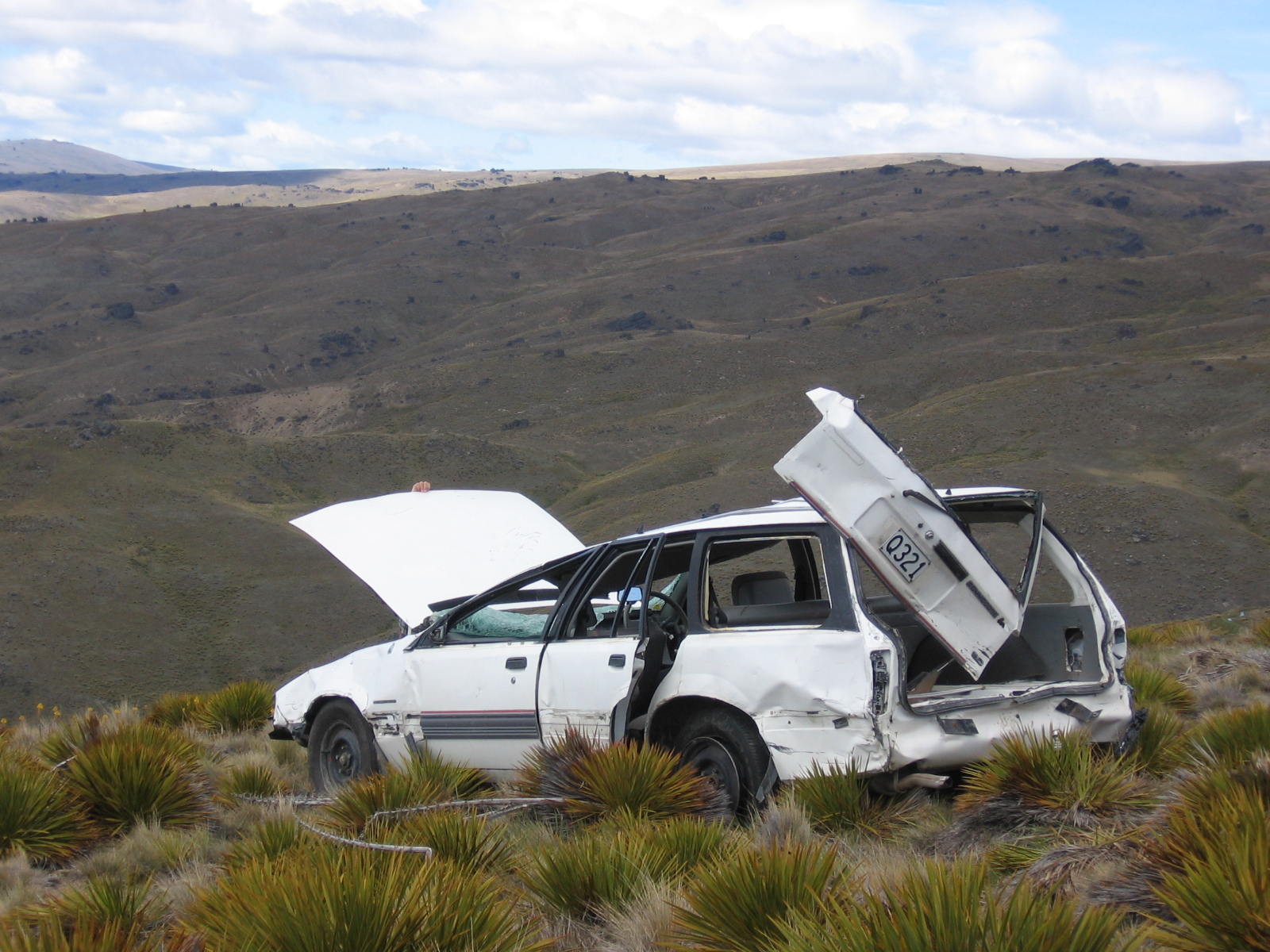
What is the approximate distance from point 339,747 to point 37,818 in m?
2.10

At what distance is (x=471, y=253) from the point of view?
4813 inches

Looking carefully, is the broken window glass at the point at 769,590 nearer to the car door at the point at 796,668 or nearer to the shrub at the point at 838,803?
the car door at the point at 796,668

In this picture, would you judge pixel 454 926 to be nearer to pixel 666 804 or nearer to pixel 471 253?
pixel 666 804

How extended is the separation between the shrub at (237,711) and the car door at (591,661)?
228 inches

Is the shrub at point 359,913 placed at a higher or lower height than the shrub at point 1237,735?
higher

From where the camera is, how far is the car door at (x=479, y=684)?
6.62 metres

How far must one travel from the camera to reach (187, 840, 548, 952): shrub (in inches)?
125

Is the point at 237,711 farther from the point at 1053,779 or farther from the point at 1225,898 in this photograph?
the point at 1225,898

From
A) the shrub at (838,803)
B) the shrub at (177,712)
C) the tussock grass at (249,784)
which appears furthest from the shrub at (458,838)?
the shrub at (177,712)

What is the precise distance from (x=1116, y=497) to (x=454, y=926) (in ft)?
128

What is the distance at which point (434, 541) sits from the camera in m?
9.16

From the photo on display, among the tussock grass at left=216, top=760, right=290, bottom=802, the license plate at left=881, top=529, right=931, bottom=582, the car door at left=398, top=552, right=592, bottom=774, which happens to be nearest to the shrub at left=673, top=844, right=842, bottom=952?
the license plate at left=881, top=529, right=931, bottom=582

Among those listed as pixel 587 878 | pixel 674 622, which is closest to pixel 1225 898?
pixel 587 878

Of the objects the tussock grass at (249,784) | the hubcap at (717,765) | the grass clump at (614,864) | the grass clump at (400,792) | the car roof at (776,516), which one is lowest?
the tussock grass at (249,784)
